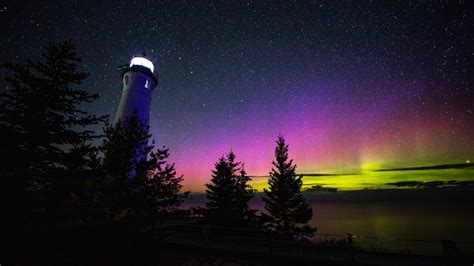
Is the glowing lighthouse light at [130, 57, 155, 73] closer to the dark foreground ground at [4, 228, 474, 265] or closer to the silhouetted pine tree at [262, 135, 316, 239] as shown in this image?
the silhouetted pine tree at [262, 135, 316, 239]

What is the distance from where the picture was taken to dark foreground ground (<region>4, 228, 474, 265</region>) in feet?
24.9

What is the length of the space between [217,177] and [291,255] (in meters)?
19.7

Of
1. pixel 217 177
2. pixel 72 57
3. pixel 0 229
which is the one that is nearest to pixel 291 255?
pixel 0 229

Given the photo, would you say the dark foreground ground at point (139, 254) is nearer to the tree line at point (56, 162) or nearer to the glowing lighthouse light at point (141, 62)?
the tree line at point (56, 162)

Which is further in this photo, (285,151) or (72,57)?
(285,151)

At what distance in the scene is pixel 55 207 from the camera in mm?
10188

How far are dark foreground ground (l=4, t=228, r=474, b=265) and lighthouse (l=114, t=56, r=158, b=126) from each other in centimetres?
1882

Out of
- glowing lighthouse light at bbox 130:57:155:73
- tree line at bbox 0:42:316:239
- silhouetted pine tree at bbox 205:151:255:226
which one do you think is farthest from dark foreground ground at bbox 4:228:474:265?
glowing lighthouse light at bbox 130:57:155:73

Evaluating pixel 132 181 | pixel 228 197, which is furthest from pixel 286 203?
pixel 132 181

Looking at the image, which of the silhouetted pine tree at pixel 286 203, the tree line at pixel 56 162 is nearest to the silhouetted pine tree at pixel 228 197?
the silhouetted pine tree at pixel 286 203

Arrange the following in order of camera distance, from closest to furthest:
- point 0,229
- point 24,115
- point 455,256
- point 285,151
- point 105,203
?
point 0,229, point 455,256, point 24,115, point 105,203, point 285,151

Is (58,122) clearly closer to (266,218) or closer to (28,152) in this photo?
(28,152)

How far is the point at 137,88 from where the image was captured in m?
28.9

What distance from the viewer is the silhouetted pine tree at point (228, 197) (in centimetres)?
2481
